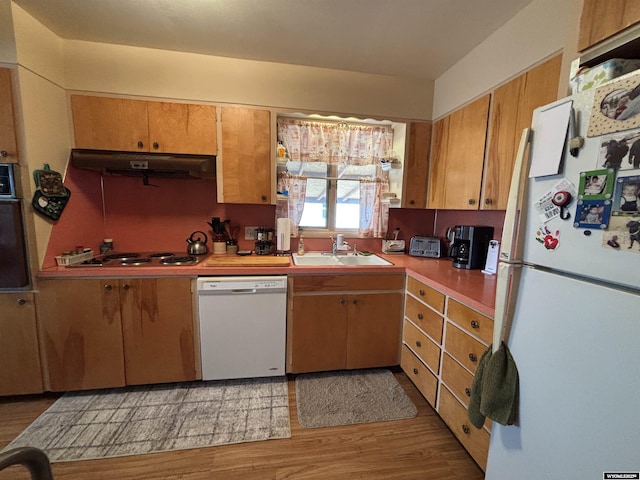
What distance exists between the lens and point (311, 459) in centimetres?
147

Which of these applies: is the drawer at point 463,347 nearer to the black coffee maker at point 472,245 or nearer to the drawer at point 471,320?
the drawer at point 471,320

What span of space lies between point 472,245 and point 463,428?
1186mm

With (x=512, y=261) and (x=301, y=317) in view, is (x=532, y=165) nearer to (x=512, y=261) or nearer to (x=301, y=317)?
(x=512, y=261)

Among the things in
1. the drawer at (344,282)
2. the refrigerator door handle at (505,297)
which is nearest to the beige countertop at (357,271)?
the drawer at (344,282)

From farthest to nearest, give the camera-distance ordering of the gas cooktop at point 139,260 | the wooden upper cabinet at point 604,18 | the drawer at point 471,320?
the gas cooktop at point 139,260 < the drawer at point 471,320 < the wooden upper cabinet at point 604,18

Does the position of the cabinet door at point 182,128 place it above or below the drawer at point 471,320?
above

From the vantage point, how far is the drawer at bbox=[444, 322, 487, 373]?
1368 mm

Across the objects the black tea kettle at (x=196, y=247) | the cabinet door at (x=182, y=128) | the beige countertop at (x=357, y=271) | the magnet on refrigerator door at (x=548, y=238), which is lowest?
the beige countertop at (x=357, y=271)

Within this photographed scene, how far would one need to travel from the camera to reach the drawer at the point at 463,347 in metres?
1.37

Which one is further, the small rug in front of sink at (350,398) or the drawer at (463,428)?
the small rug in front of sink at (350,398)

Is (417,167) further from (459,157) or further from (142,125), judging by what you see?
(142,125)

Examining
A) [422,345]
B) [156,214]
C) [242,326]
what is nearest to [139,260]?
[156,214]

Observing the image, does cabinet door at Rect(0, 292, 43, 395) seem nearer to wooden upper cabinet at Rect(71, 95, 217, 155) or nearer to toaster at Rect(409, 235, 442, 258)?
wooden upper cabinet at Rect(71, 95, 217, 155)

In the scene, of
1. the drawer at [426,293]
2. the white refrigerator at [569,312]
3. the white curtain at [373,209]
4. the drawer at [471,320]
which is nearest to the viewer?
the white refrigerator at [569,312]
